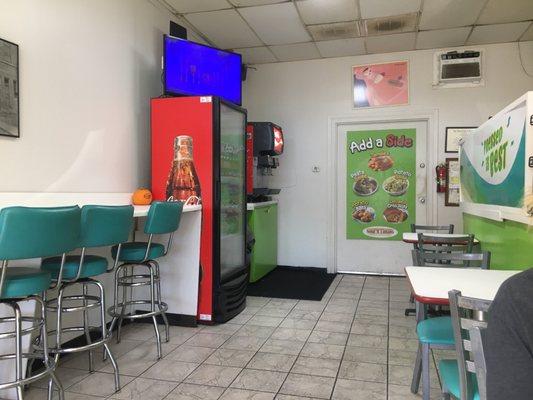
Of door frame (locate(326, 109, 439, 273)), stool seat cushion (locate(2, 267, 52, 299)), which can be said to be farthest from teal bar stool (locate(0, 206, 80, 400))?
door frame (locate(326, 109, 439, 273))

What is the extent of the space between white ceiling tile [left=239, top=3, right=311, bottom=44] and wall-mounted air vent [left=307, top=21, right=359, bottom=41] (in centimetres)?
11

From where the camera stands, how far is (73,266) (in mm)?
2283

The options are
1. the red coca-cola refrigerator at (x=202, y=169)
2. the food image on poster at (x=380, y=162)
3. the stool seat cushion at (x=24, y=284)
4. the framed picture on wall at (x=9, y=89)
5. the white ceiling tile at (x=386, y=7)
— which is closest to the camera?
the stool seat cushion at (x=24, y=284)

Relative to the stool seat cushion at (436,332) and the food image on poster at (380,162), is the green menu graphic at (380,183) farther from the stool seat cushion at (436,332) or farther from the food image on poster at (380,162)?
the stool seat cushion at (436,332)

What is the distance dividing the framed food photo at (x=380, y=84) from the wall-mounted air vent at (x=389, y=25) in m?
0.69

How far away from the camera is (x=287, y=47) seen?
5270 millimetres

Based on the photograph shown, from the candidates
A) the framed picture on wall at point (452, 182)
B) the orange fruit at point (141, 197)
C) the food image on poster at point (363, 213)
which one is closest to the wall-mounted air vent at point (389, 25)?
the framed picture on wall at point (452, 182)

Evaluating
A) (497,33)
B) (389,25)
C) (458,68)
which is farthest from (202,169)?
(497,33)

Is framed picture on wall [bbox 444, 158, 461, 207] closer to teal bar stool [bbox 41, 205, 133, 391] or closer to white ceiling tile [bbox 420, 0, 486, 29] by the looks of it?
white ceiling tile [bbox 420, 0, 486, 29]

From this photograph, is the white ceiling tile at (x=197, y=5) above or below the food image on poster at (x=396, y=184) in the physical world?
above

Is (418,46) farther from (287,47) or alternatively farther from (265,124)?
(265,124)

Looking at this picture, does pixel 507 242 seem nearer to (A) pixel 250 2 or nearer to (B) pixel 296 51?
(A) pixel 250 2

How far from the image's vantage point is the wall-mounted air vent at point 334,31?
4605 millimetres

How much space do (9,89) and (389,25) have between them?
3.77 metres
